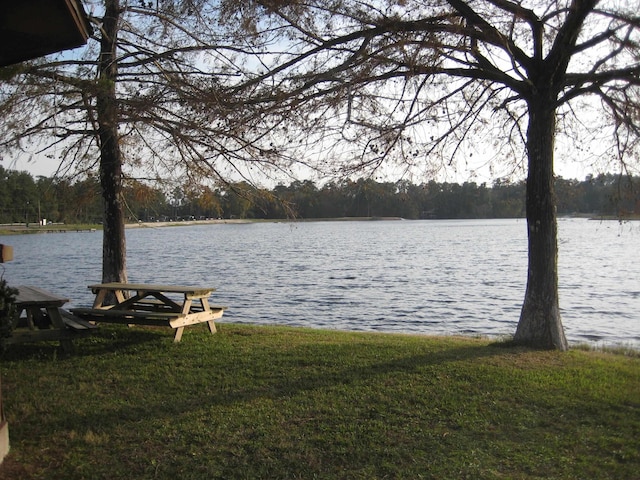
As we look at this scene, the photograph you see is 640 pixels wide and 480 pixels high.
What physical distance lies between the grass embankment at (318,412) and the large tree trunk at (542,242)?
379 mm

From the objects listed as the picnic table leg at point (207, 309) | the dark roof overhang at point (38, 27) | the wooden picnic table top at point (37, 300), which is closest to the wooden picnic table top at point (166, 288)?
the picnic table leg at point (207, 309)

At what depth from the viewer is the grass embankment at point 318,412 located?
4.16 meters

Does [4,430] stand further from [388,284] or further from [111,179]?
[388,284]

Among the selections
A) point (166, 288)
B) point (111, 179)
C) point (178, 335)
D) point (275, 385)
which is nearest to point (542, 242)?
point (275, 385)

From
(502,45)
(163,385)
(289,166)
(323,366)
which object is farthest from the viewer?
(289,166)

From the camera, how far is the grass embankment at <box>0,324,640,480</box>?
13.6 ft

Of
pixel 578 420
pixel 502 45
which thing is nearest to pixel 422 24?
pixel 502 45

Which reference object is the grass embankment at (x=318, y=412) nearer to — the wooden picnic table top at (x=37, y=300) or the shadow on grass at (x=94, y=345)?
the shadow on grass at (x=94, y=345)

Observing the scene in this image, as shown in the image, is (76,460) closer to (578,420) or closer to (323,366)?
(323,366)

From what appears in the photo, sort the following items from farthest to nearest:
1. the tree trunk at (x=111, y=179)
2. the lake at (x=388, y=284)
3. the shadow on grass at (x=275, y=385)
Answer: the lake at (x=388, y=284) < the tree trunk at (x=111, y=179) < the shadow on grass at (x=275, y=385)

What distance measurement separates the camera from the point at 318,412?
5.11 meters

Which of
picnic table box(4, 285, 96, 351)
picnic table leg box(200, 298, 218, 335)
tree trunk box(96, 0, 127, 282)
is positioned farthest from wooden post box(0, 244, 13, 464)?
tree trunk box(96, 0, 127, 282)

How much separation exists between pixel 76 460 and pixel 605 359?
634cm

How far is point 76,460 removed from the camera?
4234mm
